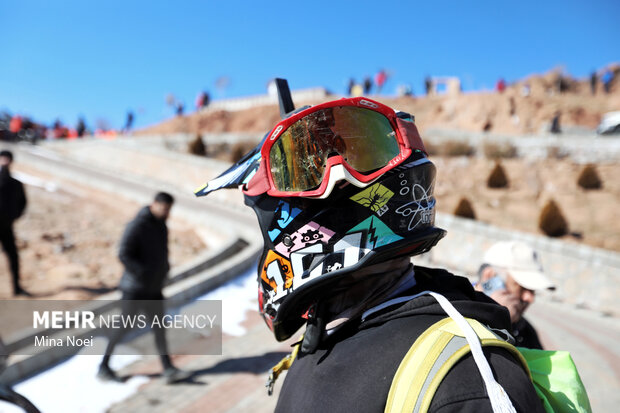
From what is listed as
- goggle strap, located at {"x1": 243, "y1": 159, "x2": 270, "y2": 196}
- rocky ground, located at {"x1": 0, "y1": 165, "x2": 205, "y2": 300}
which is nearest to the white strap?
goggle strap, located at {"x1": 243, "y1": 159, "x2": 270, "y2": 196}

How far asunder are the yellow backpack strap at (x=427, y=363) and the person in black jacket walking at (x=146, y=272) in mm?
4072

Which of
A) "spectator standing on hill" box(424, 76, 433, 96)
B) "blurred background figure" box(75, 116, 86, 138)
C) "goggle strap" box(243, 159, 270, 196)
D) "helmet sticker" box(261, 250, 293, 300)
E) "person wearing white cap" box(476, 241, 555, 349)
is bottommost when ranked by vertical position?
"person wearing white cap" box(476, 241, 555, 349)

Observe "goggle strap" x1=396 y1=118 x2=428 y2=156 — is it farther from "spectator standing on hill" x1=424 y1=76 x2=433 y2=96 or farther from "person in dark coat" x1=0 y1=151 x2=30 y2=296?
"spectator standing on hill" x1=424 y1=76 x2=433 y2=96

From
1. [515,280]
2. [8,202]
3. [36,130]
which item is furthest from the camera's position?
[36,130]

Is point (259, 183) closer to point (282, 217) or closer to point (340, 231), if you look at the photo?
point (282, 217)

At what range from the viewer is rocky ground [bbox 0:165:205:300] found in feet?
26.6

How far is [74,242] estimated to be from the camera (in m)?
11.4

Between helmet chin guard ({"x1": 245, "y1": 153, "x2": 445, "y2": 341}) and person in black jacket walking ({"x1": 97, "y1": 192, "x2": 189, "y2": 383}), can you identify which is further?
person in black jacket walking ({"x1": 97, "y1": 192, "x2": 189, "y2": 383})

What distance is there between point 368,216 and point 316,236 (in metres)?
0.18

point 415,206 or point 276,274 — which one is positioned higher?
point 415,206

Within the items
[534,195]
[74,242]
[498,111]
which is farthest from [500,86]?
[74,242]

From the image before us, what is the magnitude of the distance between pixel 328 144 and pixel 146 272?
3.75 m

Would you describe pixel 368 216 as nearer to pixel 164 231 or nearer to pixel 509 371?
pixel 509 371

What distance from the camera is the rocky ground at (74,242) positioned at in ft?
26.6
